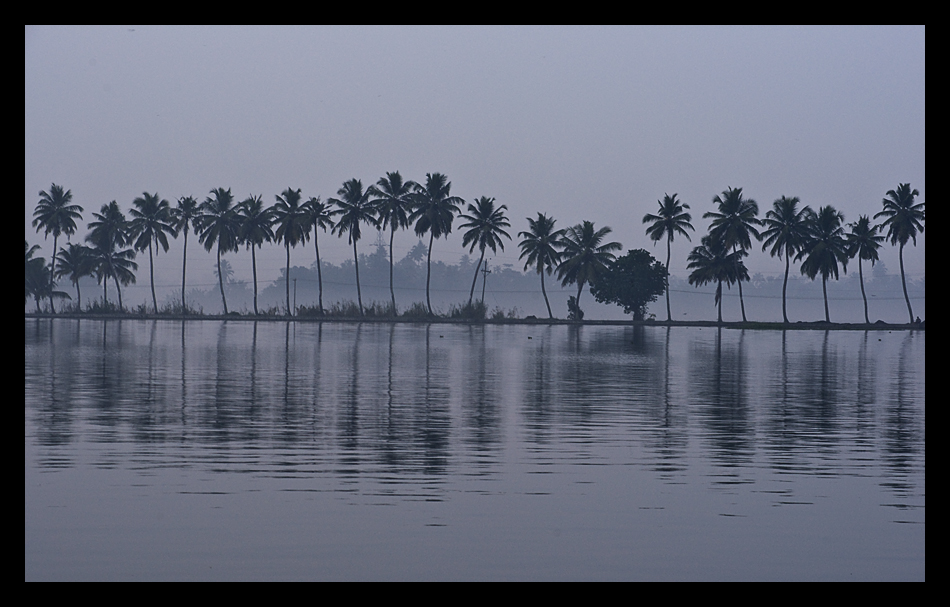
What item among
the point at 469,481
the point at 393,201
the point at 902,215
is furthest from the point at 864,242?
the point at 469,481

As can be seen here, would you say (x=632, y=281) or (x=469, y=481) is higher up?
(x=632, y=281)

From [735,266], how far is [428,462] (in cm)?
8071

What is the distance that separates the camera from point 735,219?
86438 millimetres

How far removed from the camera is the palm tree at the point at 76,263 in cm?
9894

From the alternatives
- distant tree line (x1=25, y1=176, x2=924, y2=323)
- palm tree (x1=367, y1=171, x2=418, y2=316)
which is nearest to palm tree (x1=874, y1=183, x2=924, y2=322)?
distant tree line (x1=25, y1=176, x2=924, y2=323)

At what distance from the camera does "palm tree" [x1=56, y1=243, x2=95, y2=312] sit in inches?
3895

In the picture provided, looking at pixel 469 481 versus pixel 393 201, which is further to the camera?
pixel 393 201

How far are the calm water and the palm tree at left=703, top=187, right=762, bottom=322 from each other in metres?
64.4

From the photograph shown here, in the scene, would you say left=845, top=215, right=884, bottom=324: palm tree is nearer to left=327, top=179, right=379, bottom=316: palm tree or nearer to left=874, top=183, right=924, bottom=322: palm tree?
left=874, top=183, right=924, bottom=322: palm tree

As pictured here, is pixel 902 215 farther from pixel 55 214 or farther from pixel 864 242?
pixel 55 214

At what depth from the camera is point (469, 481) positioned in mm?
10852

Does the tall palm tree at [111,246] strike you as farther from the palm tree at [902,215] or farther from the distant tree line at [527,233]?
the palm tree at [902,215]

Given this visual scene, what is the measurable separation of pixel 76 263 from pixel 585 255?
4933cm
